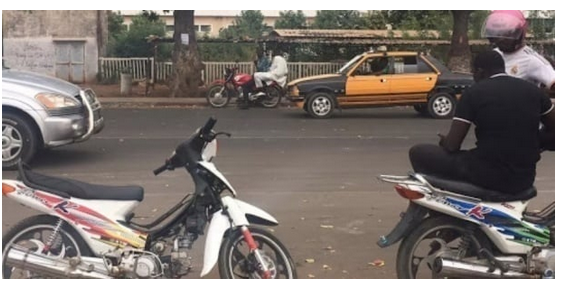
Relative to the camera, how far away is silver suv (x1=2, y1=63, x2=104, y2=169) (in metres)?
9.46

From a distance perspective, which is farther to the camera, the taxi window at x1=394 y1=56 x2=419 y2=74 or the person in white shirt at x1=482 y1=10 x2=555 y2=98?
the taxi window at x1=394 y1=56 x2=419 y2=74

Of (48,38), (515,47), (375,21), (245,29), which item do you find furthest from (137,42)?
(515,47)

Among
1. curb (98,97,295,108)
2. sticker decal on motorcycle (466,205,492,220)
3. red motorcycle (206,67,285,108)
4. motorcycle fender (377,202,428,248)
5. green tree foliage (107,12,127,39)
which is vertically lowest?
curb (98,97,295,108)

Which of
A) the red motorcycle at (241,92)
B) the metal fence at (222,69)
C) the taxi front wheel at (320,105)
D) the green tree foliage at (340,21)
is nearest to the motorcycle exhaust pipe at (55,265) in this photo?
the taxi front wheel at (320,105)

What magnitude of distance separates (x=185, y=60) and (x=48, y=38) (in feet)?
28.9

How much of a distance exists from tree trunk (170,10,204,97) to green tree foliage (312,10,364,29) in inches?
342

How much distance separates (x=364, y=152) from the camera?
11.6 m

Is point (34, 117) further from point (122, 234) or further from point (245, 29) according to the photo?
point (245, 29)

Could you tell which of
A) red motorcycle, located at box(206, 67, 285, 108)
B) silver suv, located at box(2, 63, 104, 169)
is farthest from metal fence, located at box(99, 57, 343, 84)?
silver suv, located at box(2, 63, 104, 169)

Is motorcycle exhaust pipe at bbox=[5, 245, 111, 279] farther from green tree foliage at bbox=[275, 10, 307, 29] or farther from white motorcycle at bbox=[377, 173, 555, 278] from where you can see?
green tree foliage at bbox=[275, 10, 307, 29]

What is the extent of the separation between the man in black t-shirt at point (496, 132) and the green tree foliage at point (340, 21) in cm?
2621

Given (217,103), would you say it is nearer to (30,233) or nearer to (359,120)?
(359,120)

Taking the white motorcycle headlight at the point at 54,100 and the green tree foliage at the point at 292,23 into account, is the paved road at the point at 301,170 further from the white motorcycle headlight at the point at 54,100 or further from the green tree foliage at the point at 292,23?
the green tree foliage at the point at 292,23

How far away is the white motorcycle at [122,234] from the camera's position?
4652 millimetres
